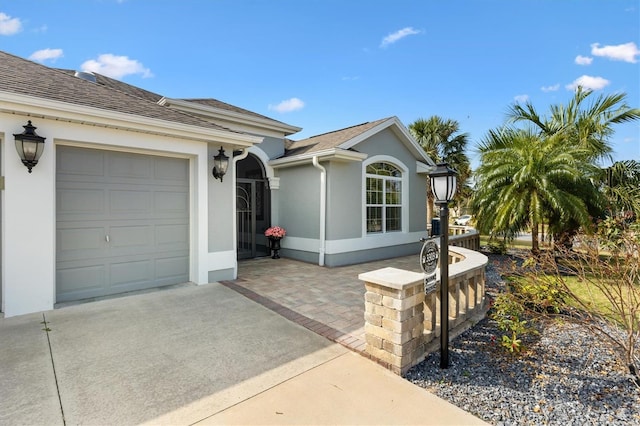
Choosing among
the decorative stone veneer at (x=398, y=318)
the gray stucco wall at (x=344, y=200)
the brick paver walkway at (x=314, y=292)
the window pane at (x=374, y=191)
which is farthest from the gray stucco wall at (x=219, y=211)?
the window pane at (x=374, y=191)

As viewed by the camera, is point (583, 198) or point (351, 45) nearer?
point (583, 198)

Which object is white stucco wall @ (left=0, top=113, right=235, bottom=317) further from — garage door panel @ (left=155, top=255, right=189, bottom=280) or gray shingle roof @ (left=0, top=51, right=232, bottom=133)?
garage door panel @ (left=155, top=255, right=189, bottom=280)

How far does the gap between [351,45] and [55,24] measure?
28.9 ft

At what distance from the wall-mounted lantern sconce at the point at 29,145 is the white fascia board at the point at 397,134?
641cm

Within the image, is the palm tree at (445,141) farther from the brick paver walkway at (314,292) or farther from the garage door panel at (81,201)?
the garage door panel at (81,201)

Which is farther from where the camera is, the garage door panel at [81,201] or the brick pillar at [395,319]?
the garage door panel at [81,201]

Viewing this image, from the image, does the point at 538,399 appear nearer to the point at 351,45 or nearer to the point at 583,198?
the point at 583,198

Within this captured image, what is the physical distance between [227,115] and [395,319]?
8.67 metres

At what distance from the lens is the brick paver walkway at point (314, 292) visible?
4.26m

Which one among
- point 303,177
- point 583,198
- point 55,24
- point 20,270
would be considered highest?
point 55,24

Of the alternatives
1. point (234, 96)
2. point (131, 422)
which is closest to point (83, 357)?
point (131, 422)

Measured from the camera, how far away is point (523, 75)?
38.2 ft

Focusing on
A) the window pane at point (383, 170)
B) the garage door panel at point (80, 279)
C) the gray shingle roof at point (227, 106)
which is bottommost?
the garage door panel at point (80, 279)

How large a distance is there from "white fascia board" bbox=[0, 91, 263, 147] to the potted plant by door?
3.70m
